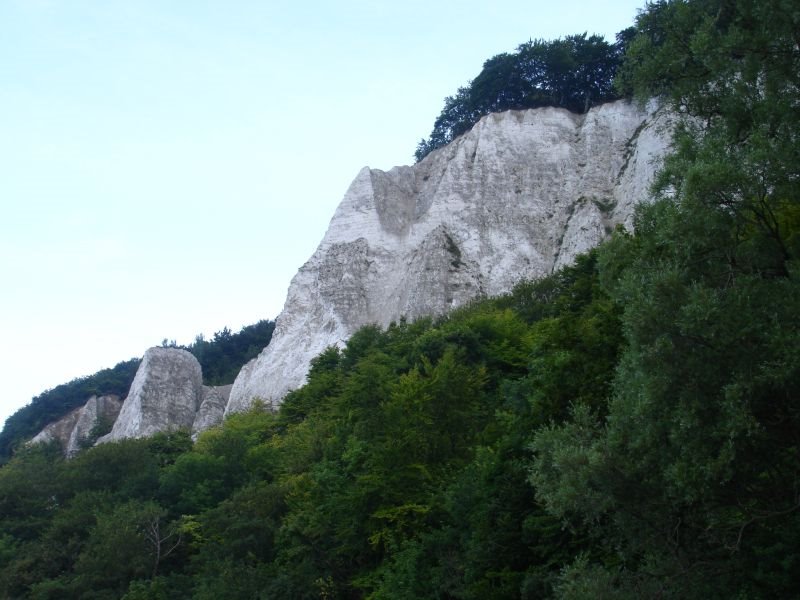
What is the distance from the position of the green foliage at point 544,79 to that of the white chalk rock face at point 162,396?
23970 millimetres

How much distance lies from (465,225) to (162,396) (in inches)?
895

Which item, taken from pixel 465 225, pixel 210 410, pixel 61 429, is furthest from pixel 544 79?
pixel 61 429

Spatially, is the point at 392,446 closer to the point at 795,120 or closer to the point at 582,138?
the point at 795,120

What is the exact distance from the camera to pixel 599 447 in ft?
39.7

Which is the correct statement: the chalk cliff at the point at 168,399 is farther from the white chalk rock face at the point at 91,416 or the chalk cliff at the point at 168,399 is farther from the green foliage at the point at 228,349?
the green foliage at the point at 228,349

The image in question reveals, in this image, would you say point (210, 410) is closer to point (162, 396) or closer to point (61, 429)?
point (162, 396)

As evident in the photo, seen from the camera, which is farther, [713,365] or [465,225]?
[465,225]

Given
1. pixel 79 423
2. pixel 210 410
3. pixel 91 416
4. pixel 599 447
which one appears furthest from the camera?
pixel 91 416

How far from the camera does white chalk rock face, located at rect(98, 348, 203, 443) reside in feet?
193

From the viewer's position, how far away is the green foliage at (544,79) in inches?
2324

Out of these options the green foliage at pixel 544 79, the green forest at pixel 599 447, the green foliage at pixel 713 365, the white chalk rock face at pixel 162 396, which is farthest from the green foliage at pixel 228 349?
the green foliage at pixel 713 365

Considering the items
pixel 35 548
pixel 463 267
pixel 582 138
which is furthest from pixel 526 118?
pixel 35 548

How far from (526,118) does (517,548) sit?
4353cm

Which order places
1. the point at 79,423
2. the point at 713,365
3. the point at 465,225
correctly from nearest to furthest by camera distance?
the point at 713,365 → the point at 465,225 → the point at 79,423
